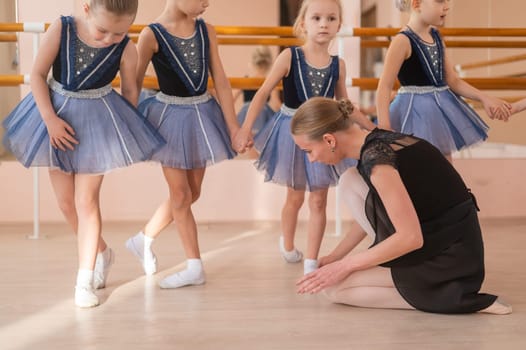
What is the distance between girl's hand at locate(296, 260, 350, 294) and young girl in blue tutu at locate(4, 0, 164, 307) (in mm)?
613

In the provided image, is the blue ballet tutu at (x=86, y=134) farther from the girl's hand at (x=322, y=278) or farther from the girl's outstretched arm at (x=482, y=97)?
the girl's outstretched arm at (x=482, y=97)

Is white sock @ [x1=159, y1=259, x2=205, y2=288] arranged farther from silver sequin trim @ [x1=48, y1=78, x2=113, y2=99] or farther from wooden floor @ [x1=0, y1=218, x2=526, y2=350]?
Answer: silver sequin trim @ [x1=48, y1=78, x2=113, y2=99]

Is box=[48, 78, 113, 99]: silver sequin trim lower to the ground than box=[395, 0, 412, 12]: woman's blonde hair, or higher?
lower

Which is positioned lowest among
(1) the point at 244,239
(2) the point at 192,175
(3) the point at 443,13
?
(1) the point at 244,239

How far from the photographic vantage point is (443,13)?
2.28m

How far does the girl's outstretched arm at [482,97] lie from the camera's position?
2.27 meters

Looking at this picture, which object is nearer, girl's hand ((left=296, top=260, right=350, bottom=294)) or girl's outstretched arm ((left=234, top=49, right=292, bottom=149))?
girl's hand ((left=296, top=260, right=350, bottom=294))

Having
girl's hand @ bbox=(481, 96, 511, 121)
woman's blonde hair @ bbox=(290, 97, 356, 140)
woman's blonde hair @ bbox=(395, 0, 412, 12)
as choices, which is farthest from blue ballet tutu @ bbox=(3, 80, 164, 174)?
girl's hand @ bbox=(481, 96, 511, 121)

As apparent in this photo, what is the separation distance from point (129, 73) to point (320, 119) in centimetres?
64

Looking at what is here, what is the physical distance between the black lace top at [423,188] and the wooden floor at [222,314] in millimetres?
204

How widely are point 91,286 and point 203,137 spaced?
0.56 m

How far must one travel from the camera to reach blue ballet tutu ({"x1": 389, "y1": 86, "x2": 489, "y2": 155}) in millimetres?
2275

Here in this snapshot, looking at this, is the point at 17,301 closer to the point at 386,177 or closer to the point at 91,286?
the point at 91,286

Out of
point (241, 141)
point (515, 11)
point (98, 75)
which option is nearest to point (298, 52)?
point (241, 141)
